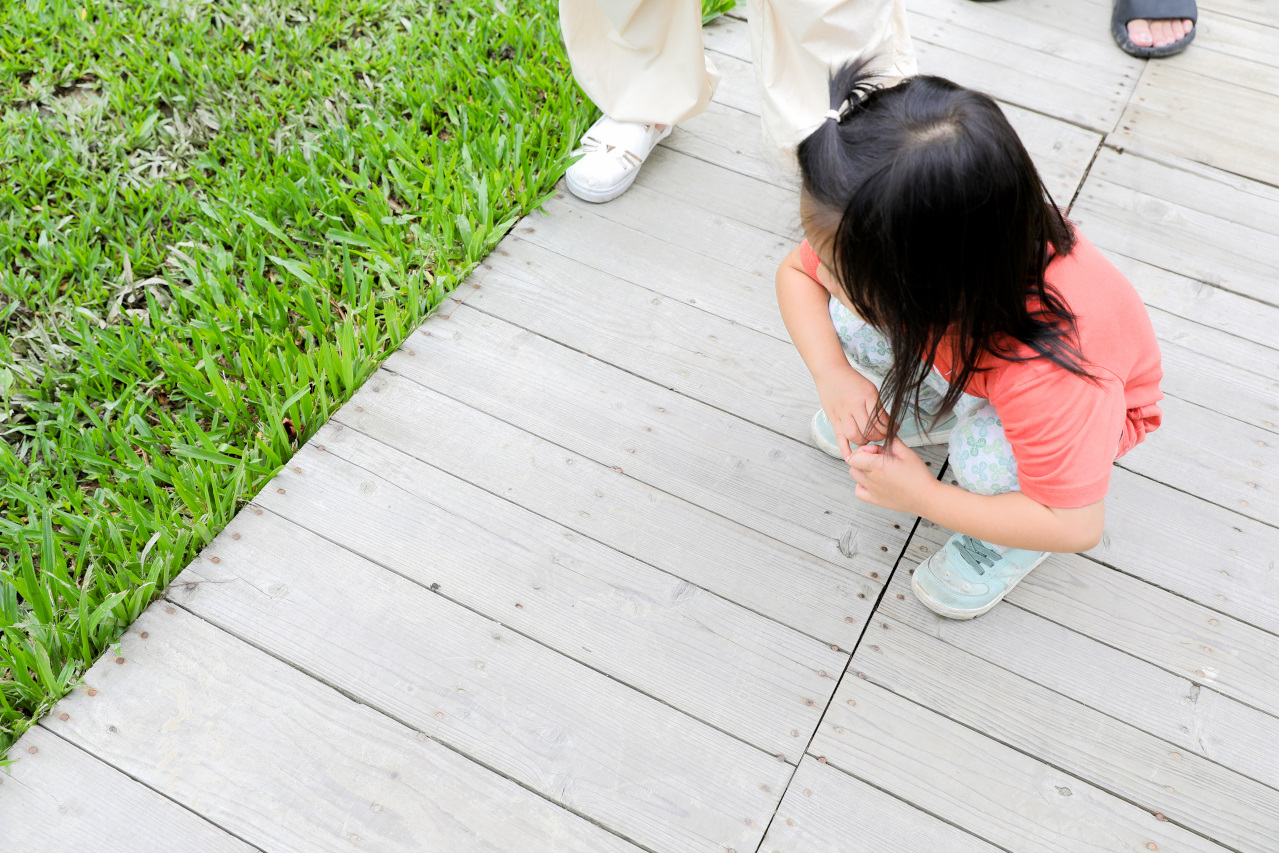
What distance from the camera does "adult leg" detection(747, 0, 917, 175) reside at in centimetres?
179

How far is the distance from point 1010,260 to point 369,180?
5.10 feet

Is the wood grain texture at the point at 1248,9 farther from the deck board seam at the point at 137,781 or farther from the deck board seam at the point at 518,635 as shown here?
the deck board seam at the point at 137,781

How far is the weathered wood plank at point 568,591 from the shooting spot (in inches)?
53.8

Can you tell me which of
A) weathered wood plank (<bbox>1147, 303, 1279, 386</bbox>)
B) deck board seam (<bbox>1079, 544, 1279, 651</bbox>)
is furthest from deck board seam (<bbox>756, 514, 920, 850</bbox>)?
weathered wood plank (<bbox>1147, 303, 1279, 386</bbox>)

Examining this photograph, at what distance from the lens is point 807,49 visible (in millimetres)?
1842

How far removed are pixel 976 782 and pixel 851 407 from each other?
1.86 feet

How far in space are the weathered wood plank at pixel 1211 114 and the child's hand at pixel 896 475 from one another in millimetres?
1483

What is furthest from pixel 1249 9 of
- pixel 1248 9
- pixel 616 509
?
pixel 616 509

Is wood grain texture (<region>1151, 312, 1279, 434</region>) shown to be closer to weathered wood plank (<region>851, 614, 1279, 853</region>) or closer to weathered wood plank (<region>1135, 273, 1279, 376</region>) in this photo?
weathered wood plank (<region>1135, 273, 1279, 376</region>)

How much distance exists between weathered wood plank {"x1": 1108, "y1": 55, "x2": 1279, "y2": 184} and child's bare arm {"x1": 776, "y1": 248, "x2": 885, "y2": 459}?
1.31 metres

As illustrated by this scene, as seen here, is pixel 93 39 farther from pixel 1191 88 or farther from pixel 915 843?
pixel 1191 88

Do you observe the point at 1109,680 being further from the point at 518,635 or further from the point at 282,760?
the point at 282,760

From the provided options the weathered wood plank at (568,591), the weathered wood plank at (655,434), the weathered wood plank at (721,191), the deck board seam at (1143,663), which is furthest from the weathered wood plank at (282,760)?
the weathered wood plank at (721,191)

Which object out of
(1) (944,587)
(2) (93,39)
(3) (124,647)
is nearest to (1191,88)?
(1) (944,587)
